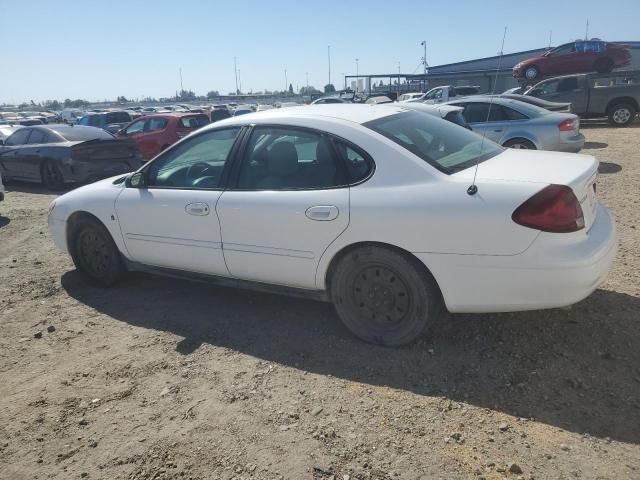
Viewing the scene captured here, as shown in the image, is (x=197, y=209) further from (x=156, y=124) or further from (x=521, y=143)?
(x=156, y=124)

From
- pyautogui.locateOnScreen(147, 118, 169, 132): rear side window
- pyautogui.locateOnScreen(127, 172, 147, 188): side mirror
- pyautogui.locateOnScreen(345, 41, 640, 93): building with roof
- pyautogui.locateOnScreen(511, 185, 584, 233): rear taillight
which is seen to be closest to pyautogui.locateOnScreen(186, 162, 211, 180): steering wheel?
pyautogui.locateOnScreen(127, 172, 147, 188): side mirror

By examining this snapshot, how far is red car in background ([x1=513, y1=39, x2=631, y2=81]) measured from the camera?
21312 mm

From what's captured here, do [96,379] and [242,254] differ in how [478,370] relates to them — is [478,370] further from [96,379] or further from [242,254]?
[96,379]

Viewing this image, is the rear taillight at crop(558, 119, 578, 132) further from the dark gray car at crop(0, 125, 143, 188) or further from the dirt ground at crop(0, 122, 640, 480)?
the dark gray car at crop(0, 125, 143, 188)

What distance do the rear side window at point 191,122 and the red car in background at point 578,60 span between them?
15.1 m

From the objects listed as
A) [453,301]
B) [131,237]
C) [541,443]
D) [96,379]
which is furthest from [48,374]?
[541,443]

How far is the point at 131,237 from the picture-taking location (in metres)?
4.32

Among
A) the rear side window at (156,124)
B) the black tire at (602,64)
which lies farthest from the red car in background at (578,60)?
the rear side window at (156,124)

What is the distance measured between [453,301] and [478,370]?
444mm

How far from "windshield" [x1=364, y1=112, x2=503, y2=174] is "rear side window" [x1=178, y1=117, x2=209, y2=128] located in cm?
1130

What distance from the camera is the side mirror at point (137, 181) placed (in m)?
4.23

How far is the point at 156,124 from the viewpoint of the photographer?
14.2m

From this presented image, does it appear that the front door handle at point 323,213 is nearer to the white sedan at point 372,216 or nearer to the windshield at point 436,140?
the white sedan at point 372,216

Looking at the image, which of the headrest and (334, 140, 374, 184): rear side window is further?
the headrest
